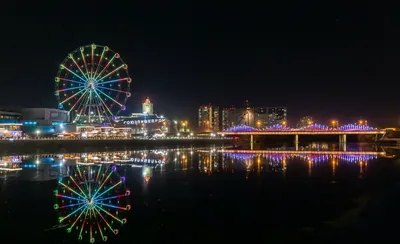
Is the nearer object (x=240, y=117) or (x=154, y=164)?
(x=154, y=164)

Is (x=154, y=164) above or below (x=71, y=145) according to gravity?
below

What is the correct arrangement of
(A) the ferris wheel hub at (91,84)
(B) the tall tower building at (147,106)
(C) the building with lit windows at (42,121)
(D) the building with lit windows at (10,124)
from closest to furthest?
(A) the ferris wheel hub at (91,84), (D) the building with lit windows at (10,124), (C) the building with lit windows at (42,121), (B) the tall tower building at (147,106)

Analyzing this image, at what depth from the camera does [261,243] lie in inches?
469

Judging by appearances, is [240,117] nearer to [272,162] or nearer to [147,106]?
[147,106]

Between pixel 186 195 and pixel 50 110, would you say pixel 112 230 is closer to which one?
pixel 186 195

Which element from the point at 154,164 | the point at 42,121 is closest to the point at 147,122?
the point at 42,121

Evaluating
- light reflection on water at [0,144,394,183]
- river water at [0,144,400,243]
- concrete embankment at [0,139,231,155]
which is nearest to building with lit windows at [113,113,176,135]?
concrete embankment at [0,139,231,155]

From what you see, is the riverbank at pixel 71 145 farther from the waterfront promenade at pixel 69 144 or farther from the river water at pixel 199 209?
the river water at pixel 199 209

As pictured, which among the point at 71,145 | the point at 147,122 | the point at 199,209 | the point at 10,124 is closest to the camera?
the point at 199,209

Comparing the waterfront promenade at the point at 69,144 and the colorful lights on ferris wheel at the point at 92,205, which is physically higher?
the waterfront promenade at the point at 69,144

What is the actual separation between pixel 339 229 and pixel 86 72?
2063 inches

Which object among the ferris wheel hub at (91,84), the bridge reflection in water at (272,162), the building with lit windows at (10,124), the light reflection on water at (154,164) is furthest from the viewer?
the building with lit windows at (10,124)

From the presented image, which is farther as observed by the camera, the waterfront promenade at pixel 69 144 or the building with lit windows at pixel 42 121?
the building with lit windows at pixel 42 121

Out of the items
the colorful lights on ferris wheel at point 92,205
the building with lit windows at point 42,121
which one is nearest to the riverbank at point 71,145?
the building with lit windows at point 42,121
